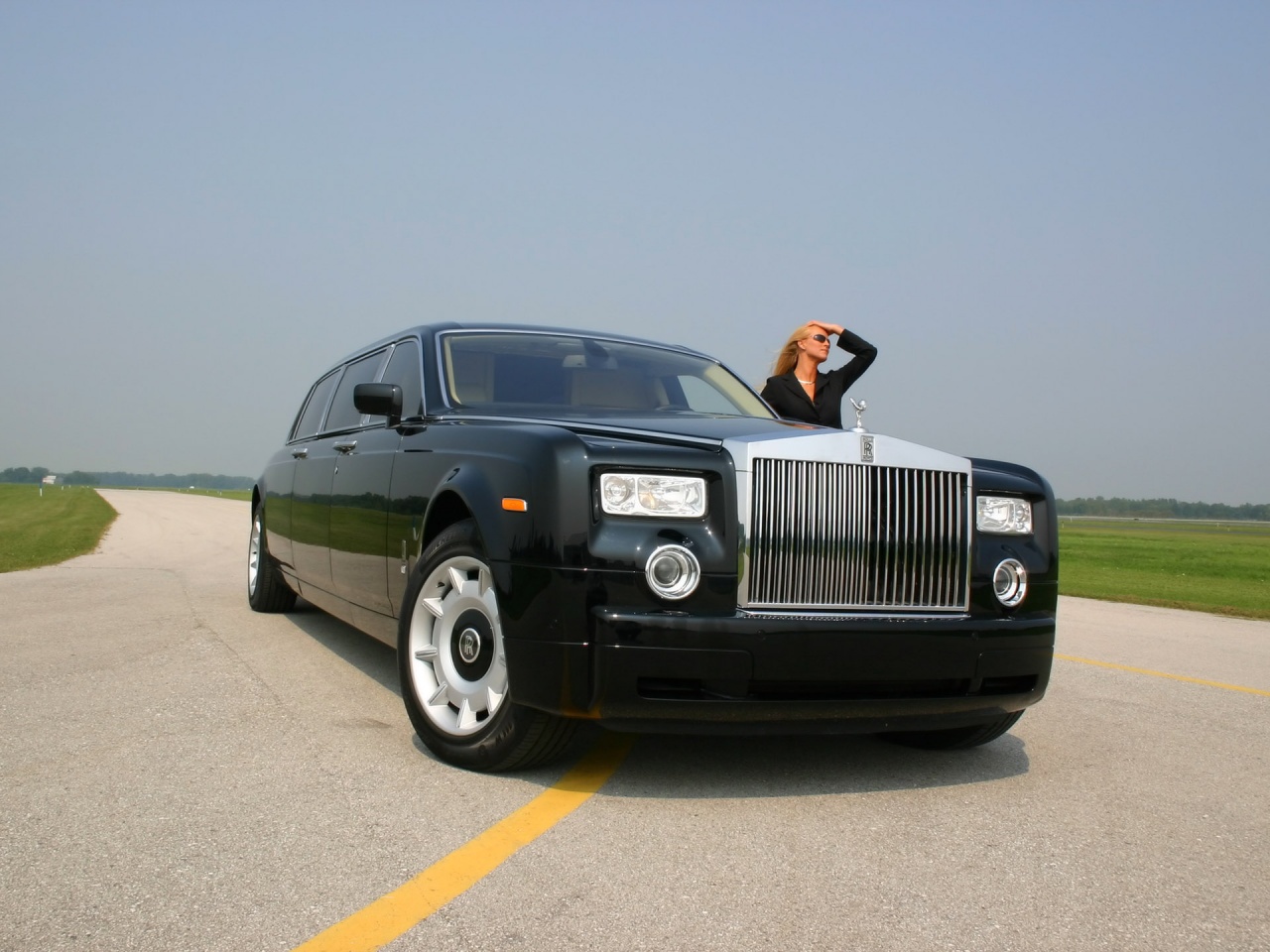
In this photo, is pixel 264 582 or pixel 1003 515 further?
pixel 264 582

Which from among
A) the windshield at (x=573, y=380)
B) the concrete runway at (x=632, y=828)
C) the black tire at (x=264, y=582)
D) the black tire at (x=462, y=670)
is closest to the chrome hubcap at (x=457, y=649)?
the black tire at (x=462, y=670)

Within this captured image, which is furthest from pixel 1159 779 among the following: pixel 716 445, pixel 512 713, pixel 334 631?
pixel 334 631

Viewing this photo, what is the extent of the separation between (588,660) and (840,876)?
97 centimetres

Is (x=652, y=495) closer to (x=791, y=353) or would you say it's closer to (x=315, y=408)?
(x=791, y=353)

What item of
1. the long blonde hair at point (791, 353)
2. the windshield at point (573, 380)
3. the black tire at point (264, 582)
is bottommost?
the black tire at point (264, 582)

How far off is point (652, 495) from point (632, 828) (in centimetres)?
100

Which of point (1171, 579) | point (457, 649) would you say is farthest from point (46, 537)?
point (1171, 579)

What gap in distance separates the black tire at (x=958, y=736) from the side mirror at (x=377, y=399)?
252cm

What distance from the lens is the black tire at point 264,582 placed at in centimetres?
778

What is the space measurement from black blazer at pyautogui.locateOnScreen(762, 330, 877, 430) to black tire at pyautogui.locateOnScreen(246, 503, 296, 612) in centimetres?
356

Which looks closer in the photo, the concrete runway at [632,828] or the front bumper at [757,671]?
the concrete runway at [632,828]

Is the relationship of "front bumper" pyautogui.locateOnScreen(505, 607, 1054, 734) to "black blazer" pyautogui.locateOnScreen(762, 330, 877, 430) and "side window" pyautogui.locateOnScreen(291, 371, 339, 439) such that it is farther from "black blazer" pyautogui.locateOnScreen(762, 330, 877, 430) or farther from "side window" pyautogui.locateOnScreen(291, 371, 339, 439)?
"side window" pyautogui.locateOnScreen(291, 371, 339, 439)

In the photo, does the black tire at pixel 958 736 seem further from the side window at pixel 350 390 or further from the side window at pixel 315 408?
the side window at pixel 315 408

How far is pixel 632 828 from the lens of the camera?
3.24m
